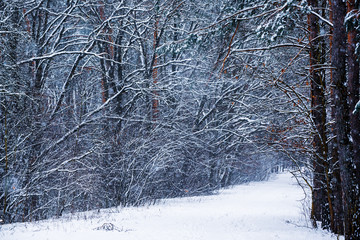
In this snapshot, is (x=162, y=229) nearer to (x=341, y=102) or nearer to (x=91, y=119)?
(x=341, y=102)

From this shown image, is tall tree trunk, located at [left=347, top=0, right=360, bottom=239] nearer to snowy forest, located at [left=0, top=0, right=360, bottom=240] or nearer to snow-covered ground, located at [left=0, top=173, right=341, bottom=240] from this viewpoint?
snowy forest, located at [left=0, top=0, right=360, bottom=240]

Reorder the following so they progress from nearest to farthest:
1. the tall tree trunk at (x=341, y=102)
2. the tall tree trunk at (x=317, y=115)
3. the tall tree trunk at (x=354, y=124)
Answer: the tall tree trunk at (x=354, y=124) < the tall tree trunk at (x=341, y=102) < the tall tree trunk at (x=317, y=115)

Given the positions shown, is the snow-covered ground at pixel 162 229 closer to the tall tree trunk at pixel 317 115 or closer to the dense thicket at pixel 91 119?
the tall tree trunk at pixel 317 115

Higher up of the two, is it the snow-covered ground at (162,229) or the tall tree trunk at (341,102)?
the tall tree trunk at (341,102)

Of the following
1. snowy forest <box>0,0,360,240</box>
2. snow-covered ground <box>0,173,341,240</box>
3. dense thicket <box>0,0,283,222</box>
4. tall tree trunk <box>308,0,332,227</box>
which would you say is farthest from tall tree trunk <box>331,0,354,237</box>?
dense thicket <box>0,0,283,222</box>

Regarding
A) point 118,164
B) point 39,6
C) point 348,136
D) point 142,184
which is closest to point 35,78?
point 39,6

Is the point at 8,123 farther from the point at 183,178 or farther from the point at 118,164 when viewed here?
the point at 183,178

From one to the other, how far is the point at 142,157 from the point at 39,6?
7535 mm

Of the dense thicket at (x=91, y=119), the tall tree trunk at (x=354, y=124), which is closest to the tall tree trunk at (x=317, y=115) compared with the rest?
the dense thicket at (x=91, y=119)

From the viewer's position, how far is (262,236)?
27.8 ft

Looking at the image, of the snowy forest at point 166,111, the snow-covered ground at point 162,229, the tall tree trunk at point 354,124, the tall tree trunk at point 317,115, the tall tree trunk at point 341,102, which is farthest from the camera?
the tall tree trunk at point 317,115

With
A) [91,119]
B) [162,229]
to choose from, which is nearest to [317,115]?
[162,229]

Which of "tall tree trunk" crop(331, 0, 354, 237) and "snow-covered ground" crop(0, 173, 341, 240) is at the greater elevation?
"tall tree trunk" crop(331, 0, 354, 237)

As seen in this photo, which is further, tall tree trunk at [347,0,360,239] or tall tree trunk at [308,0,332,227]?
tall tree trunk at [308,0,332,227]
